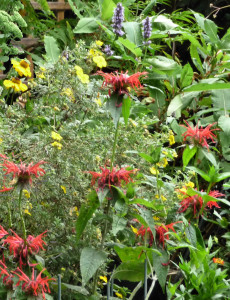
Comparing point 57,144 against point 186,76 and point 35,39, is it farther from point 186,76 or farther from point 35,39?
point 35,39

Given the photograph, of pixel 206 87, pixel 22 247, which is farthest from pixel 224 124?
pixel 22 247

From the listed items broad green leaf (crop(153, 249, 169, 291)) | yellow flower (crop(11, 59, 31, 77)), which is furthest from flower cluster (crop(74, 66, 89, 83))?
broad green leaf (crop(153, 249, 169, 291))

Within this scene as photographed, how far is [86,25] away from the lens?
3.23 meters

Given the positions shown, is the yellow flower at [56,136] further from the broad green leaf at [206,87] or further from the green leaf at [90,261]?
the broad green leaf at [206,87]

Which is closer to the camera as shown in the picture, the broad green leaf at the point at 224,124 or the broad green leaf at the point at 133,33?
the broad green leaf at the point at 224,124

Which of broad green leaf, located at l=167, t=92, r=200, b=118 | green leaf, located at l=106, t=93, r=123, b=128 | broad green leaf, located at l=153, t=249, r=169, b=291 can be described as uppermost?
green leaf, located at l=106, t=93, r=123, b=128

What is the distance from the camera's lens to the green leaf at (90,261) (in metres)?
1.43

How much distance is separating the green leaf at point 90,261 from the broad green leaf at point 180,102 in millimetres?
1258

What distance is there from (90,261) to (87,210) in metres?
0.14

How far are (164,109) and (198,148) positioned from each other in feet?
4.13

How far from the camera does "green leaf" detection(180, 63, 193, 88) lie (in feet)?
8.88

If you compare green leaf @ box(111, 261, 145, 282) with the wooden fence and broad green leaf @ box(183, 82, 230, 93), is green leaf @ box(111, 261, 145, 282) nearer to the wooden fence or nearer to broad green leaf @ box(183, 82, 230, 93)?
broad green leaf @ box(183, 82, 230, 93)

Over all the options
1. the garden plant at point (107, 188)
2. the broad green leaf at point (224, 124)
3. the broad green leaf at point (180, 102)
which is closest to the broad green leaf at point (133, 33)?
the garden plant at point (107, 188)

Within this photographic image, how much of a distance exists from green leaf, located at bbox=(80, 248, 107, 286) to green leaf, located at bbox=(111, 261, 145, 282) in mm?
102
